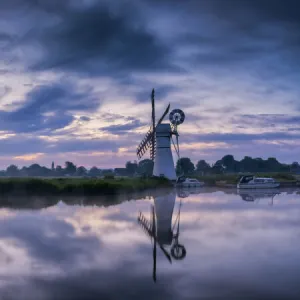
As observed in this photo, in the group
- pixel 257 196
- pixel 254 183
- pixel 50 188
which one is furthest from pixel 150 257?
pixel 254 183

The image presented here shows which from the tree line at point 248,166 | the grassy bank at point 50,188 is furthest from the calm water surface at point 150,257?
the tree line at point 248,166

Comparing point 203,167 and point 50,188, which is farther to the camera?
point 203,167

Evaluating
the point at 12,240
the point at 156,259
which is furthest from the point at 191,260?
the point at 12,240

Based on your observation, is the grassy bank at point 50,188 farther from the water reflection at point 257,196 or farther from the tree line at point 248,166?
the tree line at point 248,166

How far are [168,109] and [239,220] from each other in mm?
45196

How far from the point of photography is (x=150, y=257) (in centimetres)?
1519

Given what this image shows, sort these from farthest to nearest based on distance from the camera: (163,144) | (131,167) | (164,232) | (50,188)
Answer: (131,167), (163,144), (50,188), (164,232)

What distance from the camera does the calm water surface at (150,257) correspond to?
1109cm

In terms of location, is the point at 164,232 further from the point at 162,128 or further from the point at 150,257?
the point at 162,128

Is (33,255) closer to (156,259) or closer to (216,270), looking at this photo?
(156,259)

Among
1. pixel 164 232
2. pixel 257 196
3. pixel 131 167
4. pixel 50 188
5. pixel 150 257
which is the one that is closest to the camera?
pixel 150 257

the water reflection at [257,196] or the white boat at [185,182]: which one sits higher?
the white boat at [185,182]

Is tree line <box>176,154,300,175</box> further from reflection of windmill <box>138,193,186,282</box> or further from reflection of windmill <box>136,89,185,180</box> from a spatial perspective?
reflection of windmill <box>138,193,186,282</box>

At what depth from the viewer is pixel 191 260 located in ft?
47.7
